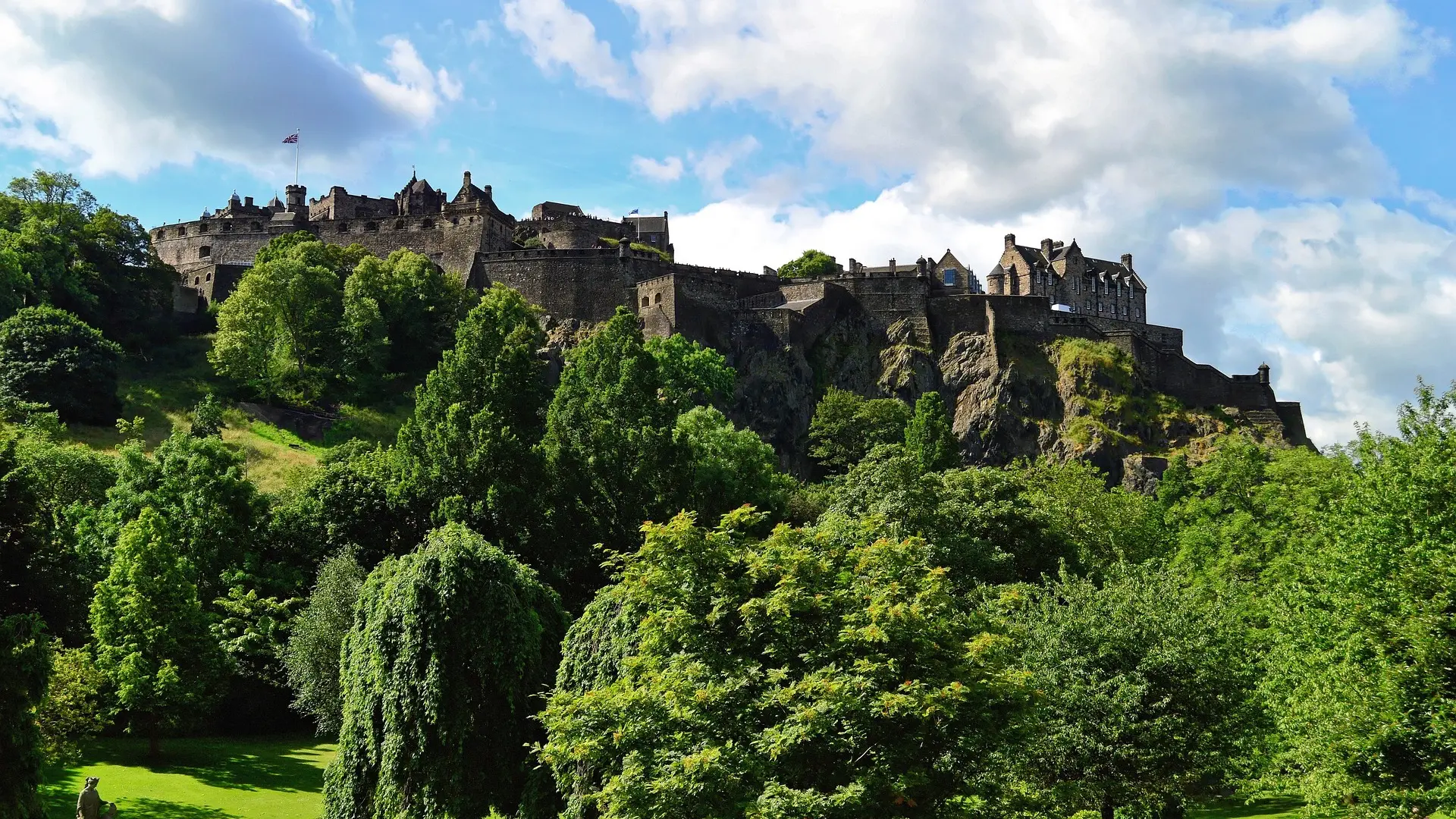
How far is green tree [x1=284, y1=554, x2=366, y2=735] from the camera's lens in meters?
31.3

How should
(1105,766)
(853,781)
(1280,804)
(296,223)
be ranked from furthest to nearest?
(296,223)
(1280,804)
(1105,766)
(853,781)

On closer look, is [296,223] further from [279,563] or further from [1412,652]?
[1412,652]

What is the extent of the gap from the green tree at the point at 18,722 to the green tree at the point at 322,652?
12569 mm

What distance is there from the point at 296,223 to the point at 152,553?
61.6 meters

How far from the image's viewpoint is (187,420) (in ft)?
191

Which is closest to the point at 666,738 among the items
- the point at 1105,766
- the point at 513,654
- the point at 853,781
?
the point at 853,781

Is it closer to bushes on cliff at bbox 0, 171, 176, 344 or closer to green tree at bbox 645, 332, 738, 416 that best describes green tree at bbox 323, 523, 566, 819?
green tree at bbox 645, 332, 738, 416

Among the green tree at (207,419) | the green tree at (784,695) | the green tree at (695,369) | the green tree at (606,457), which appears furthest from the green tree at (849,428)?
the green tree at (784,695)

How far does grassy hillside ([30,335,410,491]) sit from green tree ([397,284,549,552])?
43.6 feet

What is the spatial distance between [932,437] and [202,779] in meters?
42.6

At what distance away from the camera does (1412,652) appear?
66.8ft

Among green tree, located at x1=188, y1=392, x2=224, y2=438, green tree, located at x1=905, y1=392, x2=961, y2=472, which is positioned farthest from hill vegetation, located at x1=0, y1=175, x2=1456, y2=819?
green tree, located at x1=905, y1=392, x2=961, y2=472

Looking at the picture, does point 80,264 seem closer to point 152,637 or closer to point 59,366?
point 59,366

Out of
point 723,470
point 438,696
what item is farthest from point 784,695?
point 723,470
